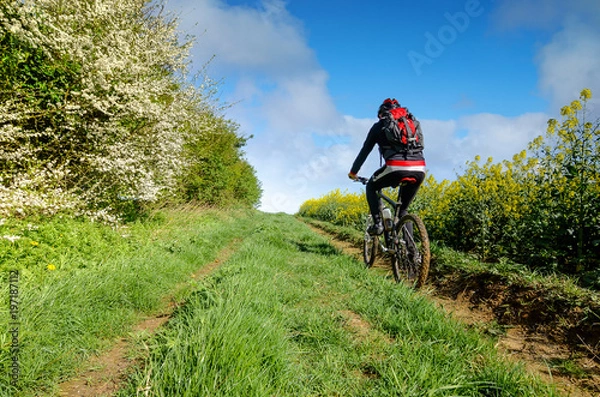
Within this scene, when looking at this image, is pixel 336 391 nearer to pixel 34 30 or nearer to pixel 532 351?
pixel 532 351

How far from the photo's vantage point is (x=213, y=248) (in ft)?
22.3

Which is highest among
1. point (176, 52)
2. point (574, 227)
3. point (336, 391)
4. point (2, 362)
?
point (176, 52)

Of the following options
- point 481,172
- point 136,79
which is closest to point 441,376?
point 481,172

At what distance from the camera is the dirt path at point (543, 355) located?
2.05 metres

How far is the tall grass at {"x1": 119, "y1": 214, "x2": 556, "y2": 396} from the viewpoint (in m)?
1.66

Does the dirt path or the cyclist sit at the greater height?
the cyclist

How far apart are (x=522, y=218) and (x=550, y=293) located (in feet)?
7.83

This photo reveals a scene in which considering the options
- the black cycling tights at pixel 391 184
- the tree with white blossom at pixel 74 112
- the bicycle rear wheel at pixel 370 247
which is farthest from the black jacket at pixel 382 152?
the tree with white blossom at pixel 74 112

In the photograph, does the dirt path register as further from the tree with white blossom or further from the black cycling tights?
the tree with white blossom

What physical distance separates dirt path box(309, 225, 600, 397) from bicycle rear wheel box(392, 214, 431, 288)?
2.00ft

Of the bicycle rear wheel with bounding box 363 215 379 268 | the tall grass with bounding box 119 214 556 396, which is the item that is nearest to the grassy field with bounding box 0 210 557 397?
the tall grass with bounding box 119 214 556 396

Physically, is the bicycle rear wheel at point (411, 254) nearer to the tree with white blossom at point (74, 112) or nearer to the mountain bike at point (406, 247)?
the mountain bike at point (406, 247)

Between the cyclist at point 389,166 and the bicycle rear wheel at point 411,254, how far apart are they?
1.65ft

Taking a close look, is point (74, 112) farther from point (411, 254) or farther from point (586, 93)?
point (586, 93)
